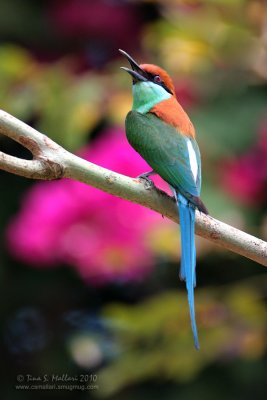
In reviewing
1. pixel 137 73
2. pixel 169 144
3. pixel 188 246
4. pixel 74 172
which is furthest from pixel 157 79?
pixel 74 172

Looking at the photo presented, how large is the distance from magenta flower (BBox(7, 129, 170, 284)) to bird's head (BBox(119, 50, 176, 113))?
280 mm

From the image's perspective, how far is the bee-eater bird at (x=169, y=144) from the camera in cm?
173

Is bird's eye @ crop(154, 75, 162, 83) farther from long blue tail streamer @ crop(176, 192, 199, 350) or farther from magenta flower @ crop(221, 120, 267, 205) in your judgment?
long blue tail streamer @ crop(176, 192, 199, 350)

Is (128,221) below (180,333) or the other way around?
the other way around

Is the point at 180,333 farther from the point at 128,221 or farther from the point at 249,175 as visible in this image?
the point at 249,175

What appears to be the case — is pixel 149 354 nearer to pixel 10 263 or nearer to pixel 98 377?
pixel 98 377

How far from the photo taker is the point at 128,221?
252 cm

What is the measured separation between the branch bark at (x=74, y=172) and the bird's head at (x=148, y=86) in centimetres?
53

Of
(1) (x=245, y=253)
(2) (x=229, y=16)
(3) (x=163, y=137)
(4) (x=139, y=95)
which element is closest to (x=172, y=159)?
(3) (x=163, y=137)

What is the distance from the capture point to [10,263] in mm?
2973

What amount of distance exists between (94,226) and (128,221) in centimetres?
9

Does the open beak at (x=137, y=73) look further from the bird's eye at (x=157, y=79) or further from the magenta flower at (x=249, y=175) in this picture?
the magenta flower at (x=249, y=175)

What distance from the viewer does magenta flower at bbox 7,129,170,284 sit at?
8.16 ft

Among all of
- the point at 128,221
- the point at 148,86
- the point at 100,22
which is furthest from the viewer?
the point at 100,22
